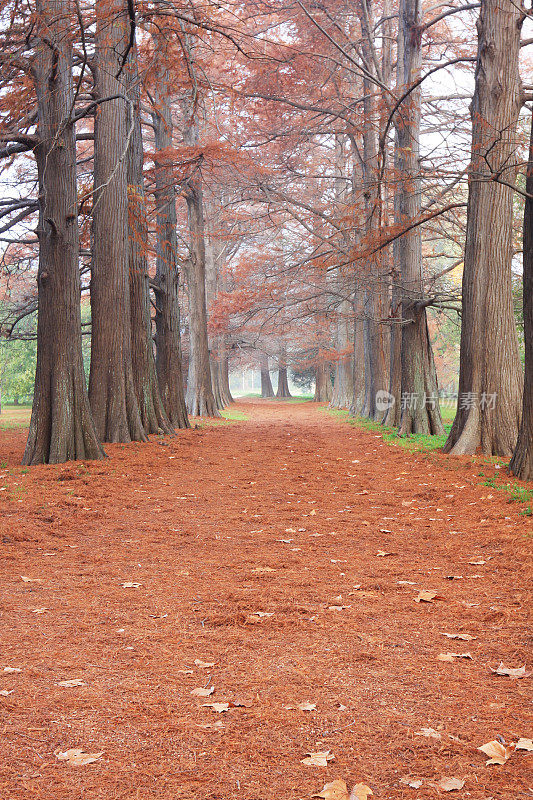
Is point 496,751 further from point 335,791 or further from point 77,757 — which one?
point 77,757

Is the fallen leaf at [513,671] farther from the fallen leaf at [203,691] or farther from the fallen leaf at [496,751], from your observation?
the fallen leaf at [203,691]

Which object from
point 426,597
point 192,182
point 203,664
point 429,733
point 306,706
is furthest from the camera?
point 192,182

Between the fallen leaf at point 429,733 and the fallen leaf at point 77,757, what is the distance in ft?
4.03

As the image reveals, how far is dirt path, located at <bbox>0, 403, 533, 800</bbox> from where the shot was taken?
2.51m

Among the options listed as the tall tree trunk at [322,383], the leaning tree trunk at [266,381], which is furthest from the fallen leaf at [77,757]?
the leaning tree trunk at [266,381]

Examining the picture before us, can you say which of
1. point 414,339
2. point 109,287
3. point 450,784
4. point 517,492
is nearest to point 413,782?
point 450,784

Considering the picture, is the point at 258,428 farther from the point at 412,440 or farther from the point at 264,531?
the point at 264,531

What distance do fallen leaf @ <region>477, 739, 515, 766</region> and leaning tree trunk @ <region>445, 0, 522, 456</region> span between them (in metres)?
8.51

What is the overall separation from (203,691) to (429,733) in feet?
3.36

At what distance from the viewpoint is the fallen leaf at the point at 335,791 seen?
229cm

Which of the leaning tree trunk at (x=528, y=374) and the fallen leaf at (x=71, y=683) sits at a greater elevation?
the leaning tree trunk at (x=528, y=374)

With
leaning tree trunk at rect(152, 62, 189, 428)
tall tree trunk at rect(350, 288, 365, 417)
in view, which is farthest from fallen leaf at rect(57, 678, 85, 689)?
tall tree trunk at rect(350, 288, 365, 417)

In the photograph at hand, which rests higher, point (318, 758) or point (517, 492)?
point (517, 492)

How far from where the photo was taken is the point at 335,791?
2318mm
